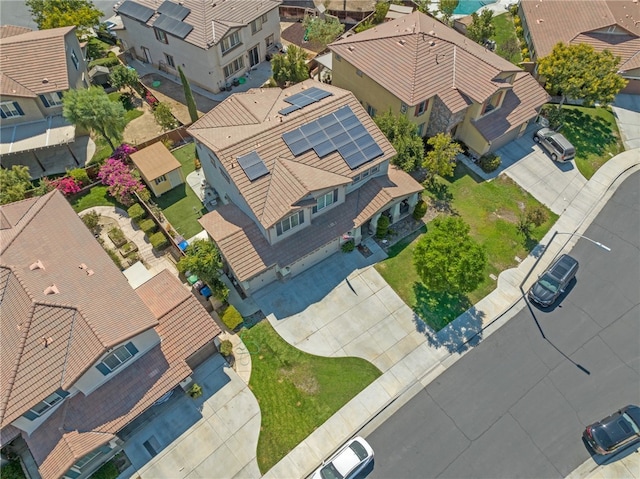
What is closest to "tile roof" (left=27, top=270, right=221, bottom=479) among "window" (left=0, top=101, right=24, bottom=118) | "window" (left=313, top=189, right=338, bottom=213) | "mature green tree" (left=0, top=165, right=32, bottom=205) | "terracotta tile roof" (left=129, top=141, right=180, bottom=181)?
"terracotta tile roof" (left=129, top=141, right=180, bottom=181)

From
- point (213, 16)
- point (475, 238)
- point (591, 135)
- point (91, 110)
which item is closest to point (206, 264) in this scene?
point (91, 110)

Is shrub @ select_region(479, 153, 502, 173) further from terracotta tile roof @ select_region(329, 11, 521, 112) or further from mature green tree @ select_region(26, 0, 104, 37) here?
mature green tree @ select_region(26, 0, 104, 37)

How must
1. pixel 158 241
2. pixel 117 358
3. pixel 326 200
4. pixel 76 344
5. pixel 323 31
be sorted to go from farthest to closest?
pixel 323 31
pixel 158 241
pixel 326 200
pixel 117 358
pixel 76 344

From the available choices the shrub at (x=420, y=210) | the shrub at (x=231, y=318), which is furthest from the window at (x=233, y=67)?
the shrub at (x=231, y=318)

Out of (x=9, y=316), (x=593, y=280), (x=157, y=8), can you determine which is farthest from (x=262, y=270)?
(x=157, y=8)

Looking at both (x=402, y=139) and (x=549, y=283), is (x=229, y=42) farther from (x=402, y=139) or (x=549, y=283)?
(x=549, y=283)
